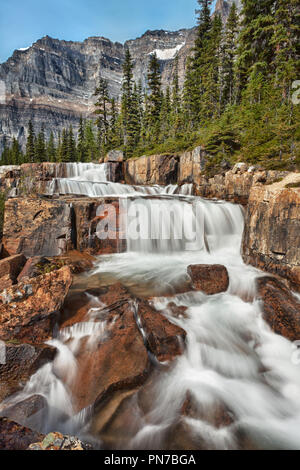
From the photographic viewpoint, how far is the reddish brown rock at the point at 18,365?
3.26 metres

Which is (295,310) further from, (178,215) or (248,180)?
(248,180)

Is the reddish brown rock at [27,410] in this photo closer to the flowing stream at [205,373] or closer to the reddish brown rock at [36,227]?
the flowing stream at [205,373]

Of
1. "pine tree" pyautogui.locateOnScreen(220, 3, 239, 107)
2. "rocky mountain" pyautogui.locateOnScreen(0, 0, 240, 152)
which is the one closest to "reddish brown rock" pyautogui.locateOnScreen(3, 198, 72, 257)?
"pine tree" pyautogui.locateOnScreen(220, 3, 239, 107)

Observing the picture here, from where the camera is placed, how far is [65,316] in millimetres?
4578

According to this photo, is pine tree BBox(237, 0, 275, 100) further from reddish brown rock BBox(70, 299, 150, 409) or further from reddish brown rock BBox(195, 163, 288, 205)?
reddish brown rock BBox(70, 299, 150, 409)

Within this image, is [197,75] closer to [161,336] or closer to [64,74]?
[161,336]

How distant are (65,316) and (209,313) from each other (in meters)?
3.24

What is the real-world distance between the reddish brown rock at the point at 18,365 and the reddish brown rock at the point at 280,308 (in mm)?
4623

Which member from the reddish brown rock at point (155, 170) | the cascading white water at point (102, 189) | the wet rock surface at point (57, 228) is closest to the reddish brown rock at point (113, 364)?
the wet rock surface at point (57, 228)

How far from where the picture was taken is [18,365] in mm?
3416

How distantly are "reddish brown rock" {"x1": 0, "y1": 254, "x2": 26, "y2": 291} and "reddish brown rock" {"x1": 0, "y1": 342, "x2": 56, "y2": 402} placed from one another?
2.39m

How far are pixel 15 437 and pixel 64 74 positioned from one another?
191 metres
